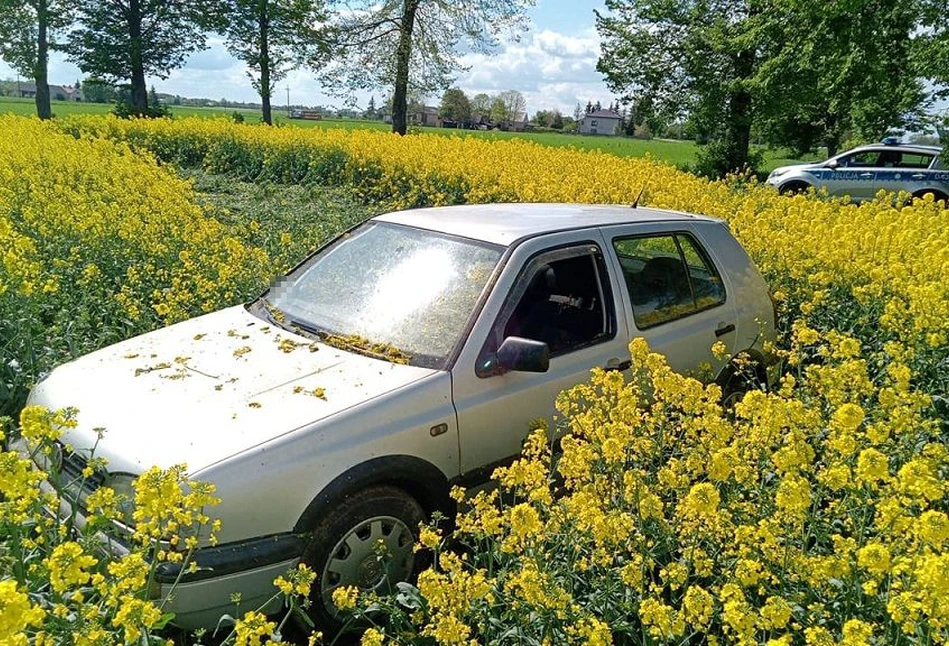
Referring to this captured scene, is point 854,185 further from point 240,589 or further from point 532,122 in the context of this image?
point 532,122

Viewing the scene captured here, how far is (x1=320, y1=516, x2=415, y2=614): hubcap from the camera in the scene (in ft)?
9.30

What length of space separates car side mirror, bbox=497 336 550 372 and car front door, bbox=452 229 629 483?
68 millimetres

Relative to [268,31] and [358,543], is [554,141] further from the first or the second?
[358,543]

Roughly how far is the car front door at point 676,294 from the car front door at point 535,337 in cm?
17

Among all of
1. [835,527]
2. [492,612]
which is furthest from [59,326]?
[835,527]

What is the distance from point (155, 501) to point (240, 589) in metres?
0.70

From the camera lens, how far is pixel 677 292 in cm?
434

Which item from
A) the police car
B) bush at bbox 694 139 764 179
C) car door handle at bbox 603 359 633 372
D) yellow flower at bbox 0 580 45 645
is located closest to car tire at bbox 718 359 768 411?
car door handle at bbox 603 359 633 372

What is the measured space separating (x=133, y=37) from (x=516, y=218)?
40.6 meters

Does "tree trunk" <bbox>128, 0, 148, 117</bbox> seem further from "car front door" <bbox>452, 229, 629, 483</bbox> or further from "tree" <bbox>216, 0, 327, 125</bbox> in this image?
"car front door" <bbox>452, 229, 629, 483</bbox>

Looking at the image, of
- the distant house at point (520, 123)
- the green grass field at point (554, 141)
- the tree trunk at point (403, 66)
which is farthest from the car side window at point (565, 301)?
the distant house at point (520, 123)

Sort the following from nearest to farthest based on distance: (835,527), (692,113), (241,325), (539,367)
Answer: (835,527)
(539,367)
(241,325)
(692,113)

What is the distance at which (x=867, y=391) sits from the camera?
3.46 m

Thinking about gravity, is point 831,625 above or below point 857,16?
below
